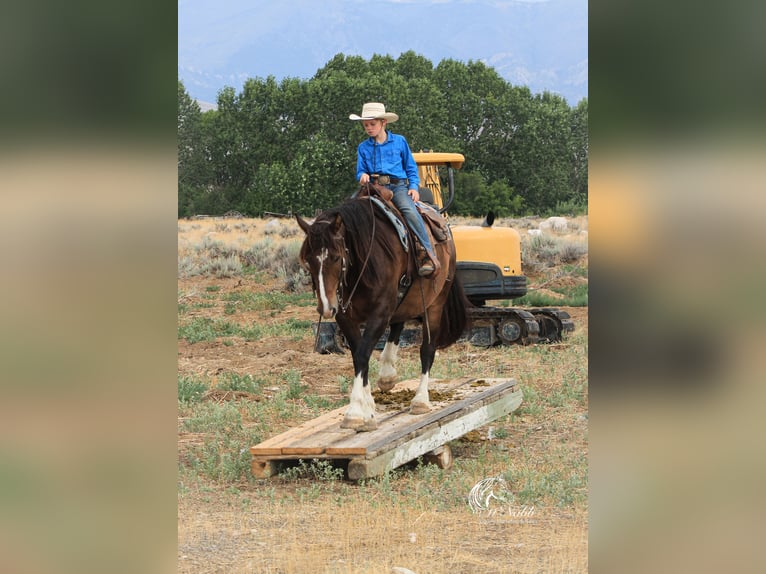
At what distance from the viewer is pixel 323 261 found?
631 cm

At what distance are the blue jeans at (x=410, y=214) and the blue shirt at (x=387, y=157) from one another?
149 mm

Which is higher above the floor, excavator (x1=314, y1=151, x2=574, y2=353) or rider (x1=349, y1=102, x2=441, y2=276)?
rider (x1=349, y1=102, x2=441, y2=276)

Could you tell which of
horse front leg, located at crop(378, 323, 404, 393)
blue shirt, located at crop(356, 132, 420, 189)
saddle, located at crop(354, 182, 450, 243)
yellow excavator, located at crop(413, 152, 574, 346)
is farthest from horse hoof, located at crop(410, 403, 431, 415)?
yellow excavator, located at crop(413, 152, 574, 346)

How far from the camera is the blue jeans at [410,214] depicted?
7.44 meters

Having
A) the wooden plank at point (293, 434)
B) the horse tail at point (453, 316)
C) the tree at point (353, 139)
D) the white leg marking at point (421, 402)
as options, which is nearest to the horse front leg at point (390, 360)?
the horse tail at point (453, 316)

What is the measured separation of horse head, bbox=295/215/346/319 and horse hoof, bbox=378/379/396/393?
2226mm

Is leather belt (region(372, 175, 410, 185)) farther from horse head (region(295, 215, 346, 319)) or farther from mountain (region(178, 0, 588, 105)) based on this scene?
mountain (region(178, 0, 588, 105))

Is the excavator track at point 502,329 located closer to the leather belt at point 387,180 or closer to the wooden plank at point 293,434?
the wooden plank at point 293,434

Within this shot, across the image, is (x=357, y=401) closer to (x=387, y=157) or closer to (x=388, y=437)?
(x=388, y=437)

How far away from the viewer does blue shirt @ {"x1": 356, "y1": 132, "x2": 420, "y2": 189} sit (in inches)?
297
